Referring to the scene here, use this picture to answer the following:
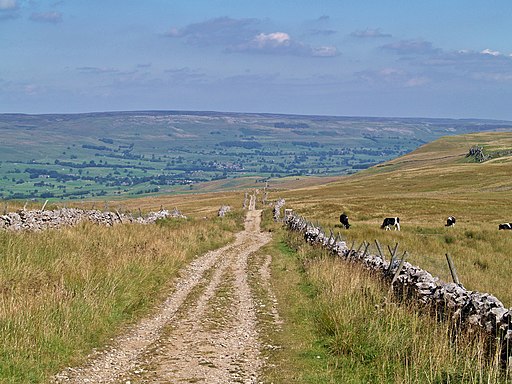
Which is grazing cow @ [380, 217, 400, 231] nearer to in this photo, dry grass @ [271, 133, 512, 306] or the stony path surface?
dry grass @ [271, 133, 512, 306]

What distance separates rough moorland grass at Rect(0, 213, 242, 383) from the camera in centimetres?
1002

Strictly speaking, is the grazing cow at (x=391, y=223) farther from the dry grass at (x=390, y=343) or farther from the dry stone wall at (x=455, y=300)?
the dry grass at (x=390, y=343)

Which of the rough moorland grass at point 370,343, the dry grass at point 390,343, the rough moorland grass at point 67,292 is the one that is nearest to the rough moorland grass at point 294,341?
the rough moorland grass at point 370,343

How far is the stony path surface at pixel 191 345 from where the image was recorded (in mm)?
10094

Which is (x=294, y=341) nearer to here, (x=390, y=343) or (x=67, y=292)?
(x=390, y=343)

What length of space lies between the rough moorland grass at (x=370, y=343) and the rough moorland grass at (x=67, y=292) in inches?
152

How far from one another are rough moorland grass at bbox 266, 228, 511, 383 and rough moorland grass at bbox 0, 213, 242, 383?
3853 mm

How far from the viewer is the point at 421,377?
940 cm

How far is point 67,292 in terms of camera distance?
13078mm

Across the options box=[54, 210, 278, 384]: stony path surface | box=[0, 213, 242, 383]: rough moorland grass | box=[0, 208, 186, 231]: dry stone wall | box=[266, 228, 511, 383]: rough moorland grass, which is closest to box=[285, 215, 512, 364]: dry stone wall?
box=[266, 228, 511, 383]: rough moorland grass

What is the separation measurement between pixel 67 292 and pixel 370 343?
6735mm

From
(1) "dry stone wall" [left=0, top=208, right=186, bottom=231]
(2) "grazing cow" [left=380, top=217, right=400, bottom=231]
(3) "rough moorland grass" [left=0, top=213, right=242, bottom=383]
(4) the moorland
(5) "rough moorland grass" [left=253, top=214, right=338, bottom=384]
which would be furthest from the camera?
(2) "grazing cow" [left=380, top=217, right=400, bottom=231]

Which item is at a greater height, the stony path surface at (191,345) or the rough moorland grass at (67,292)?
the rough moorland grass at (67,292)

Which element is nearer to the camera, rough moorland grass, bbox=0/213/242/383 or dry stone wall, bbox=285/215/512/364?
dry stone wall, bbox=285/215/512/364
